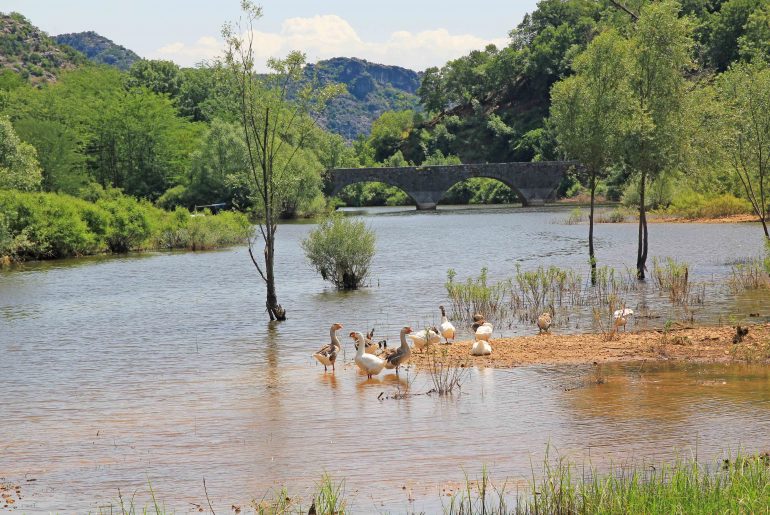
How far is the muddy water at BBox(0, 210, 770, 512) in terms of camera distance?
12.0 meters

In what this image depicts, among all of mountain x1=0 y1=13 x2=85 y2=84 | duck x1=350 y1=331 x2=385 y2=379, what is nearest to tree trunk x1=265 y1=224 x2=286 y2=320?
duck x1=350 y1=331 x2=385 y2=379

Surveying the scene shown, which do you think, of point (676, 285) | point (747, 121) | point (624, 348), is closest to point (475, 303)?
point (676, 285)

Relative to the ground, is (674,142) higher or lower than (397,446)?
higher

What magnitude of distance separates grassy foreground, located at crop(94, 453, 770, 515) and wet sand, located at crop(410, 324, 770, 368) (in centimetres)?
690

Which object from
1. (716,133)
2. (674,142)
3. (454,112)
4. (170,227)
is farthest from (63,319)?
(454,112)

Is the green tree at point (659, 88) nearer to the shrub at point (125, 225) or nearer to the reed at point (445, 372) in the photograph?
the reed at point (445, 372)

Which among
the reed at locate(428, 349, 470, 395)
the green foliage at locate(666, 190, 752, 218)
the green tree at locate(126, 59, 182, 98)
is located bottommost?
the reed at locate(428, 349, 470, 395)

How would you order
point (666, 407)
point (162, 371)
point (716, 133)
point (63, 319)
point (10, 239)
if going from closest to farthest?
point (666, 407), point (162, 371), point (63, 319), point (716, 133), point (10, 239)

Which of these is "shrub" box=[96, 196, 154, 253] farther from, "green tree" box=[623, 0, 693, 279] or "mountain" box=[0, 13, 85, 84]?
"mountain" box=[0, 13, 85, 84]

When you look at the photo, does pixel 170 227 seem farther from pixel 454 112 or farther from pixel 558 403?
pixel 454 112

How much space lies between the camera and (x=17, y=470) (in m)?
12.8

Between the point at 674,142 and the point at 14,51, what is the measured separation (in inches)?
6271

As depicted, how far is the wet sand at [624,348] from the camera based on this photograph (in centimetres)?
1814

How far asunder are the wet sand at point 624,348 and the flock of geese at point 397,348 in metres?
0.27
